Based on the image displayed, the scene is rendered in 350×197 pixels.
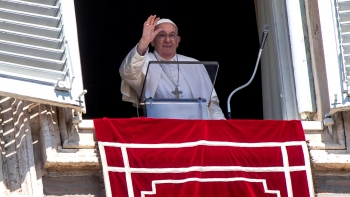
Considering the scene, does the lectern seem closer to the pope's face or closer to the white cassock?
the white cassock

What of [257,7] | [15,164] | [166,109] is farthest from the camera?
[257,7]

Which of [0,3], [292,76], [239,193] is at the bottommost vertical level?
[239,193]

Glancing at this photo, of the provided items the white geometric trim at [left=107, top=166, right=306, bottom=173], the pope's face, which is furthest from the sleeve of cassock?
the white geometric trim at [left=107, top=166, right=306, bottom=173]

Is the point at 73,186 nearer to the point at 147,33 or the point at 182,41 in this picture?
the point at 147,33

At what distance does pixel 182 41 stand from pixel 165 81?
220 centimetres

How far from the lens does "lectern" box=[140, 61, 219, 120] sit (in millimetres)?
8734

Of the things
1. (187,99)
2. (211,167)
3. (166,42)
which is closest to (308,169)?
(211,167)

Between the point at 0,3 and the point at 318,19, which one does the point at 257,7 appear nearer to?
the point at 318,19

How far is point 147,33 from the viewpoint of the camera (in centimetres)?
873

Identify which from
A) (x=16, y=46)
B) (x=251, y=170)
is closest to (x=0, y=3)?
(x=16, y=46)

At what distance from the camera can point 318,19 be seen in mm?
8906

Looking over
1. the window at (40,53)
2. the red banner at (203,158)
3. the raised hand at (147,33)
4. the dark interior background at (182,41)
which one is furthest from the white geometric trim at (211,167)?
the dark interior background at (182,41)

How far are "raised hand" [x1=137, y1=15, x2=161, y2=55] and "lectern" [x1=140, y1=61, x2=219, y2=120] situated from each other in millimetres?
97

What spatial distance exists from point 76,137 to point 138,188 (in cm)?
47
